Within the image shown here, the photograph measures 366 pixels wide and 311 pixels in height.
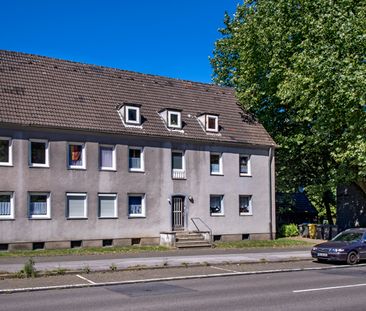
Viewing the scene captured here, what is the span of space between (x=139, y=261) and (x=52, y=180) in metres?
8.21

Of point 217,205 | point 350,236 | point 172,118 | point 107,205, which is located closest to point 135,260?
point 107,205

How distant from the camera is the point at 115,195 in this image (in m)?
29.7

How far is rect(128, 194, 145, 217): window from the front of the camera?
30.4 metres

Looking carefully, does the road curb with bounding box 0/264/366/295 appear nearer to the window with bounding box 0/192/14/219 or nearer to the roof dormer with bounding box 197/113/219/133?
the window with bounding box 0/192/14/219

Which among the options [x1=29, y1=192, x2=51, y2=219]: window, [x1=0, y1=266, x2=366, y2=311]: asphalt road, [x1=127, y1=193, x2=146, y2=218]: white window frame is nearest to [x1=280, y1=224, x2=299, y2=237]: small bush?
[x1=127, y1=193, x2=146, y2=218]: white window frame

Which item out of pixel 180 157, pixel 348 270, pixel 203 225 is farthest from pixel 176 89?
pixel 348 270

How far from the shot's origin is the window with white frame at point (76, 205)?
2828 centimetres

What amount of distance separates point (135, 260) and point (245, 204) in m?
14.1

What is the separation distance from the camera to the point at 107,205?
29.5 m

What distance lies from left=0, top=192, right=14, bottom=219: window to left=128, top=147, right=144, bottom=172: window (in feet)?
22.1

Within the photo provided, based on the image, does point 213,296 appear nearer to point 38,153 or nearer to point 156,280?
point 156,280

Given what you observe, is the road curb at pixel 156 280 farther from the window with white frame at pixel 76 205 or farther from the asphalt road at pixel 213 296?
the window with white frame at pixel 76 205

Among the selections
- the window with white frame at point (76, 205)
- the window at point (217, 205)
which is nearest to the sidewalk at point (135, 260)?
the window with white frame at point (76, 205)

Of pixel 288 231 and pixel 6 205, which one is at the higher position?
pixel 6 205
